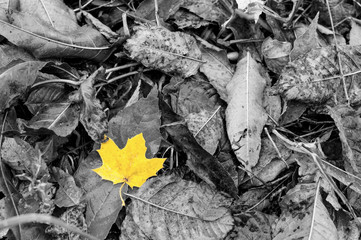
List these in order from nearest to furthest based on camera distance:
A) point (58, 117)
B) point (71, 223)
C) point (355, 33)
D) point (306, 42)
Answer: point (71, 223), point (58, 117), point (306, 42), point (355, 33)

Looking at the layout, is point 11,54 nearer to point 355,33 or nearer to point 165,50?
point 165,50

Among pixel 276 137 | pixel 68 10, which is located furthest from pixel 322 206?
pixel 68 10

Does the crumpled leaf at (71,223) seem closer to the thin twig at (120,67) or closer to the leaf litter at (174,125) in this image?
the leaf litter at (174,125)

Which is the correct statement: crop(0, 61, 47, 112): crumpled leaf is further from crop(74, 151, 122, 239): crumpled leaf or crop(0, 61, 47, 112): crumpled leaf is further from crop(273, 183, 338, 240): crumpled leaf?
crop(273, 183, 338, 240): crumpled leaf

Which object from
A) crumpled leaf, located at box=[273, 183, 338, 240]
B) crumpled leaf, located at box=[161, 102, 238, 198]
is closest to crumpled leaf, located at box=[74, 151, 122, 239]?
crumpled leaf, located at box=[161, 102, 238, 198]

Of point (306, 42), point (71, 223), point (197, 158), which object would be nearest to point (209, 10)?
point (306, 42)

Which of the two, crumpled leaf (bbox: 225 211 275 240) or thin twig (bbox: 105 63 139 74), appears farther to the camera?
thin twig (bbox: 105 63 139 74)

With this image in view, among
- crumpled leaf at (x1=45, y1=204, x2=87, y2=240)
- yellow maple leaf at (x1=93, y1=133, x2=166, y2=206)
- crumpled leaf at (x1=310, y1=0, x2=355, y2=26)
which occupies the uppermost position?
crumpled leaf at (x1=310, y1=0, x2=355, y2=26)

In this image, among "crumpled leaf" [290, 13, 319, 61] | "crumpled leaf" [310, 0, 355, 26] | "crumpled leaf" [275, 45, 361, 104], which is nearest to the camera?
"crumpled leaf" [275, 45, 361, 104]
